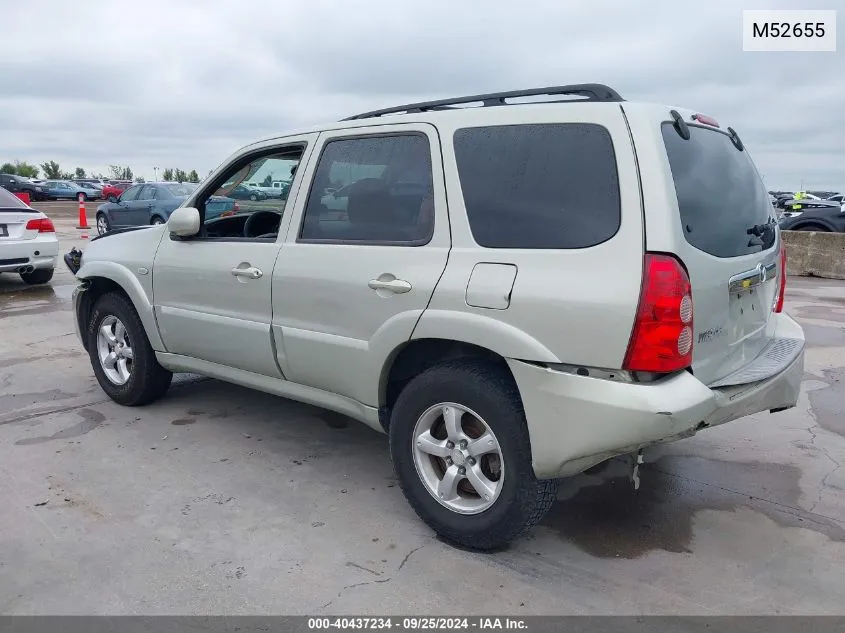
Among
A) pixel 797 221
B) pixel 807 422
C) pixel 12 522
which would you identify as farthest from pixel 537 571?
pixel 797 221

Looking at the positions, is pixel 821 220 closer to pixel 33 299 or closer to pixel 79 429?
pixel 33 299

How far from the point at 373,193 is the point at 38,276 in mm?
9008

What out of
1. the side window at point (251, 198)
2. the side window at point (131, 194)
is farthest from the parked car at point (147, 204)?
the side window at point (251, 198)

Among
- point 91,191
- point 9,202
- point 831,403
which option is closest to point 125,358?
point 831,403

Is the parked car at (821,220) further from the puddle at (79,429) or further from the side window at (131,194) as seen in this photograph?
the side window at (131,194)

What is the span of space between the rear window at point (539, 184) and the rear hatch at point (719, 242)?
203 mm

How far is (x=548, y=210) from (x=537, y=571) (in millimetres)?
1505

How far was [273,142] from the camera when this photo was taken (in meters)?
4.09

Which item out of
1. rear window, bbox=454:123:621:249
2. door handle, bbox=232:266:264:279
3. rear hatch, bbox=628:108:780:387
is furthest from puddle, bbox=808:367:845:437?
door handle, bbox=232:266:264:279

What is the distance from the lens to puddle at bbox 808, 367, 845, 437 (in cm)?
477

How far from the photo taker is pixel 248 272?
12.9ft

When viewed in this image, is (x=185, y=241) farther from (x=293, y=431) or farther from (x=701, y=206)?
(x=701, y=206)

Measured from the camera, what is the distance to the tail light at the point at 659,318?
2.60 m

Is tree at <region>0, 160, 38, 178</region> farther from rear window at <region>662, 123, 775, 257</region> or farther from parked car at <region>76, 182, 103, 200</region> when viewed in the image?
rear window at <region>662, 123, 775, 257</region>
